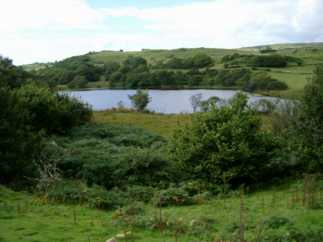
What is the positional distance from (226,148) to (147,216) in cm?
736

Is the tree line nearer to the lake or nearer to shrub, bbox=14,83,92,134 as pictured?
the lake

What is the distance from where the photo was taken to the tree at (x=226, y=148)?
19.2m

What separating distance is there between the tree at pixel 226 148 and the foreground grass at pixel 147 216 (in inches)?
105

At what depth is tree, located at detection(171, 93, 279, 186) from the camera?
1922 cm

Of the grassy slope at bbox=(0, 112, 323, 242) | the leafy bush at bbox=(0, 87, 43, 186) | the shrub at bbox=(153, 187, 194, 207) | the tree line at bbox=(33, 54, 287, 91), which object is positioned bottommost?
the shrub at bbox=(153, 187, 194, 207)

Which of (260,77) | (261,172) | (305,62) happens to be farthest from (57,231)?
(305,62)

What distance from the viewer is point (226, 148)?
19.2 m

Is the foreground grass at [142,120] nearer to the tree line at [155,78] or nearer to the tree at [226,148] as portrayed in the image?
the tree at [226,148]

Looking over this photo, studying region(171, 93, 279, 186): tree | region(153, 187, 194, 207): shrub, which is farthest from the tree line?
region(153, 187, 194, 207): shrub

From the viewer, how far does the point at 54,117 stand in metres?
30.7

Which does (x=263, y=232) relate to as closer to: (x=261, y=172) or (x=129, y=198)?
(x=129, y=198)

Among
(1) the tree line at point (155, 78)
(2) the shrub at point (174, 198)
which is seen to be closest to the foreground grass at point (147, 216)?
(2) the shrub at point (174, 198)

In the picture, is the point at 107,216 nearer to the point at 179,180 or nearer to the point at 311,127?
the point at 179,180

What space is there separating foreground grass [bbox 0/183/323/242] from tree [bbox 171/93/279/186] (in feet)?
8.77
